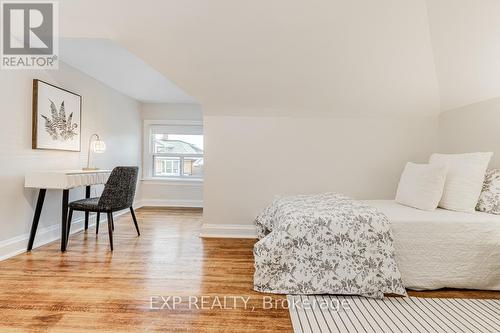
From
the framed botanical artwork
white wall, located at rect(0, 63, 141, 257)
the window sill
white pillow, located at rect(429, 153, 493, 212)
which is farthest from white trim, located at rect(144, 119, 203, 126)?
white pillow, located at rect(429, 153, 493, 212)

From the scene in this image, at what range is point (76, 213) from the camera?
12.7ft

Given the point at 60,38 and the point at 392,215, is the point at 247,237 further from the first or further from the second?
the point at 60,38

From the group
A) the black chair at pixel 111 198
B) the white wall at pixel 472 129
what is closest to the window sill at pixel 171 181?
the black chair at pixel 111 198

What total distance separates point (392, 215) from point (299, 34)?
177 centimetres

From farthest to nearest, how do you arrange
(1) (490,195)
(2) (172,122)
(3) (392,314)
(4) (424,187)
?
1. (2) (172,122)
2. (4) (424,187)
3. (1) (490,195)
4. (3) (392,314)

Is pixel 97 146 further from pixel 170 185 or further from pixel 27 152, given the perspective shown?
pixel 170 185

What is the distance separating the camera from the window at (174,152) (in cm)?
604

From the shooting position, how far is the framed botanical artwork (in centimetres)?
312

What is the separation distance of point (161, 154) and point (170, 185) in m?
0.68

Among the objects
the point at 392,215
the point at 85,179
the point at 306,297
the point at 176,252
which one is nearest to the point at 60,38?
the point at 85,179

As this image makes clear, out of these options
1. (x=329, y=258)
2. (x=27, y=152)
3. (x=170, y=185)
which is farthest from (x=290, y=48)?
(x=170, y=185)

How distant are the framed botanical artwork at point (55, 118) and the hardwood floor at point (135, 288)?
1.17 metres

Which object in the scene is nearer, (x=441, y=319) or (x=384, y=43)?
(x=441, y=319)

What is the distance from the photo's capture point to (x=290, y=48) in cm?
281
